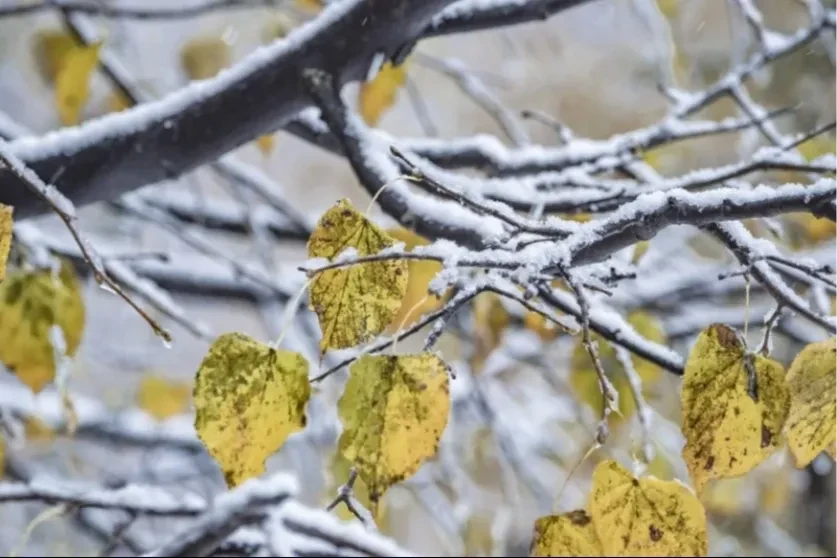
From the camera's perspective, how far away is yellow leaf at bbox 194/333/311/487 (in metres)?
0.35

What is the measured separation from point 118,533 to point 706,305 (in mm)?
1149

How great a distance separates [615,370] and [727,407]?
370mm

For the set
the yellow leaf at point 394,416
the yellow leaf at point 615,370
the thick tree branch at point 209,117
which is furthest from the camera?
the yellow leaf at point 615,370

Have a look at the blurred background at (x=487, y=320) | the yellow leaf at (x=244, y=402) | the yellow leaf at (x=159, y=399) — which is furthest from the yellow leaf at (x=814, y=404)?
the yellow leaf at (x=159, y=399)

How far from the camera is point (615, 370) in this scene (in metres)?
0.72

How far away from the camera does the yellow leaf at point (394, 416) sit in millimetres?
343

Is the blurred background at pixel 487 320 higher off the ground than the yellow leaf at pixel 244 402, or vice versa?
the blurred background at pixel 487 320

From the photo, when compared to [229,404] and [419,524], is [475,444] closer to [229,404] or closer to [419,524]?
[229,404]

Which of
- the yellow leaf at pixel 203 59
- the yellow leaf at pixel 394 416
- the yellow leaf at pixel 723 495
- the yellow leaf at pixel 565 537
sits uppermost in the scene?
the yellow leaf at pixel 203 59

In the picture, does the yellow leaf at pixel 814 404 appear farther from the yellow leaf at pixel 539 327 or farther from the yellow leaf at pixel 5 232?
the yellow leaf at pixel 539 327

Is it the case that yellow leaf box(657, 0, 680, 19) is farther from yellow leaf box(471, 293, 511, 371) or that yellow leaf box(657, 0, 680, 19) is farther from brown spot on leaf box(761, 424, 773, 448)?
brown spot on leaf box(761, 424, 773, 448)

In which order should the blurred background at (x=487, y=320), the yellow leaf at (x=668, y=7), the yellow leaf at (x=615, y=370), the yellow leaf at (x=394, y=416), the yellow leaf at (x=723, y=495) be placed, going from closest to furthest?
the yellow leaf at (x=394, y=416), the yellow leaf at (x=615, y=370), the yellow leaf at (x=668, y=7), the blurred background at (x=487, y=320), the yellow leaf at (x=723, y=495)

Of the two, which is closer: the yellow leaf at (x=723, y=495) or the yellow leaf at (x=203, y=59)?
the yellow leaf at (x=203, y=59)

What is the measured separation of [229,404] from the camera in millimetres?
350
